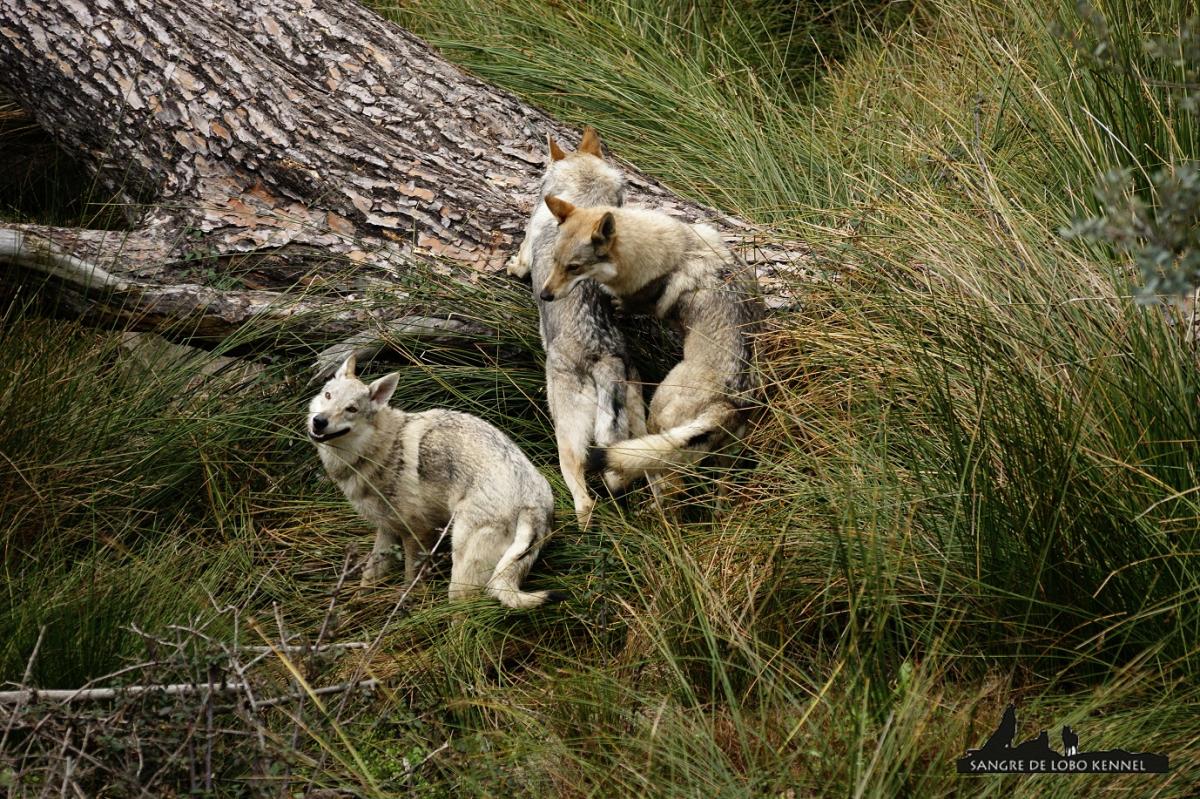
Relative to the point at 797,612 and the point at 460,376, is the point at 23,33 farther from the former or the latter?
the point at 797,612

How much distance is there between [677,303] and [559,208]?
2.16 feet

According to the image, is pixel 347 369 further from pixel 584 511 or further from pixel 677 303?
pixel 677 303

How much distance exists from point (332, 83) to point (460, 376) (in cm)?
196

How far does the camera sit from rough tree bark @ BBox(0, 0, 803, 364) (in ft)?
17.8

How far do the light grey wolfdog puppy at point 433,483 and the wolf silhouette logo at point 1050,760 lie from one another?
5.71 ft

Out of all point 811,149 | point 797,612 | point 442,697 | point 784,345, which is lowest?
point 442,697

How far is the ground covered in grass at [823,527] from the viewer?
3273mm

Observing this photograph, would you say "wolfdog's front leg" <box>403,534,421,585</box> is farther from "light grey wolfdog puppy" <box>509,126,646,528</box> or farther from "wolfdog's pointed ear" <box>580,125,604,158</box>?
"wolfdog's pointed ear" <box>580,125,604,158</box>

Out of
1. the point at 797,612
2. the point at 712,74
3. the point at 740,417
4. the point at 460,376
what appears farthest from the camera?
the point at 712,74

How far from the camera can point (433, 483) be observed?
4.68 meters

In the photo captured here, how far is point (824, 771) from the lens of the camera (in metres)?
3.09

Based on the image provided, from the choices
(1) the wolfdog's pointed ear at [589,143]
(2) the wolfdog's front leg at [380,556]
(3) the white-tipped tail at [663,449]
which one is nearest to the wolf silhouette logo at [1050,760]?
(3) the white-tipped tail at [663,449]

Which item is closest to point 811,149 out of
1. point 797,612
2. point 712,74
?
point 712,74

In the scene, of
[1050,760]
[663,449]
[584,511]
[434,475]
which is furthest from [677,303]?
[1050,760]
